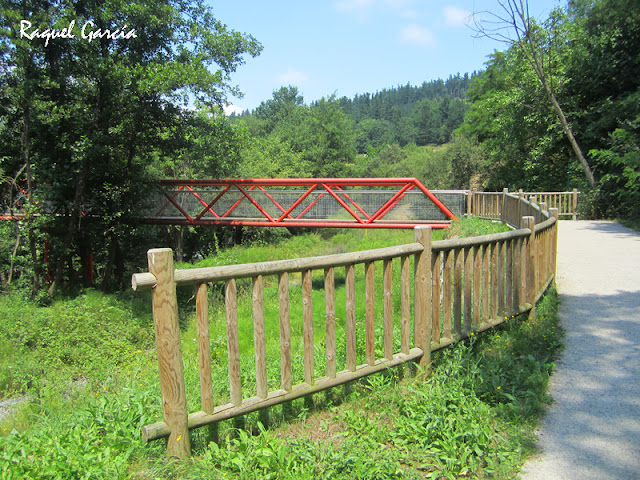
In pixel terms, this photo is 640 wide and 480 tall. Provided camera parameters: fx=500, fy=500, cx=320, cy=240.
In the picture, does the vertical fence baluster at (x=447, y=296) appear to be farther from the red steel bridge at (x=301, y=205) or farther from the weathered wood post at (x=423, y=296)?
the red steel bridge at (x=301, y=205)

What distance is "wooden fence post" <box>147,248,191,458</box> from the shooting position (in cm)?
264

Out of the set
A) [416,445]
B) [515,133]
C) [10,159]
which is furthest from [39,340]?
[515,133]

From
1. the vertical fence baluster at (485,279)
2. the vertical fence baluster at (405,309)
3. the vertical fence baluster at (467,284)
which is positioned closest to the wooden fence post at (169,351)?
the vertical fence baluster at (405,309)

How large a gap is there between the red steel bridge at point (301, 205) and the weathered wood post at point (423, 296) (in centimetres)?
1074

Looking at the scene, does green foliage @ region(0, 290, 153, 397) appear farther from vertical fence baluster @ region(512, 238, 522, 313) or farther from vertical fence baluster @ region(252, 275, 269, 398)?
vertical fence baluster @ region(512, 238, 522, 313)

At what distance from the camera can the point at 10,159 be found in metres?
13.4

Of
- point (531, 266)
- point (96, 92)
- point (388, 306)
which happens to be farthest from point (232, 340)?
point (96, 92)

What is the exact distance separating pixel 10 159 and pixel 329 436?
13.6m

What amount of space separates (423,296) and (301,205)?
13.1 metres

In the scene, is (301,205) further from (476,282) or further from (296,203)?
(476,282)

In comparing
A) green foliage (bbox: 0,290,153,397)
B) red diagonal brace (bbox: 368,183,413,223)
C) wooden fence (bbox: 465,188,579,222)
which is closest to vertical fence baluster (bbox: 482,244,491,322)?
green foliage (bbox: 0,290,153,397)

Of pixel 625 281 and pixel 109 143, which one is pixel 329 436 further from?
pixel 109 143

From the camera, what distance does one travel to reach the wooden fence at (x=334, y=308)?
107 inches

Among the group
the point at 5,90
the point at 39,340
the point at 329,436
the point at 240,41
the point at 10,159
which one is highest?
the point at 240,41
